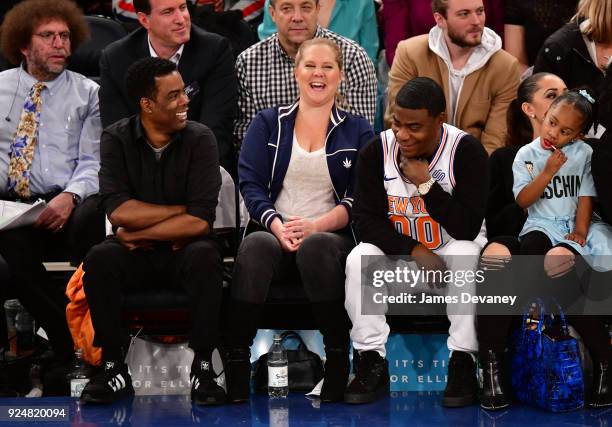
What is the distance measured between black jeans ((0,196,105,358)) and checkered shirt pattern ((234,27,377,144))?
3.21 ft

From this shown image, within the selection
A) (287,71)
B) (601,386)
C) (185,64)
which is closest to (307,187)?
(287,71)

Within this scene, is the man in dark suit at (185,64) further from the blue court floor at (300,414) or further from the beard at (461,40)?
the blue court floor at (300,414)

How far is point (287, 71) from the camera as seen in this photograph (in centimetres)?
564

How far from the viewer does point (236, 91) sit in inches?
219

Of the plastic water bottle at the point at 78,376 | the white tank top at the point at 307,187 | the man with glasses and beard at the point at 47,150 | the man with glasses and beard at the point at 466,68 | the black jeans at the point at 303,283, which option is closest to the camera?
the black jeans at the point at 303,283

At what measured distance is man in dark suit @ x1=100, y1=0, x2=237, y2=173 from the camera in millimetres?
5402

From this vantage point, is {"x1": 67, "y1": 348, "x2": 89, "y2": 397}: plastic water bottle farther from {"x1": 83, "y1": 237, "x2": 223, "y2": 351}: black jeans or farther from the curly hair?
the curly hair

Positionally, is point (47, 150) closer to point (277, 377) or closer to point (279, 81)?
point (279, 81)

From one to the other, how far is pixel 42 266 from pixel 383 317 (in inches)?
64.5

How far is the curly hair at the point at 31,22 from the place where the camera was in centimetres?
559

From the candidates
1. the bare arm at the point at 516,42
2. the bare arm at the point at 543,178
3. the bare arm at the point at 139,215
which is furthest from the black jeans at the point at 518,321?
the bare arm at the point at 516,42

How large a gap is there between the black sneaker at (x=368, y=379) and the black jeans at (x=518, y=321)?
0.42 m

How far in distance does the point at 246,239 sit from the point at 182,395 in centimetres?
74

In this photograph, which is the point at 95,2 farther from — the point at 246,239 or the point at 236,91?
the point at 246,239
